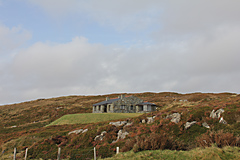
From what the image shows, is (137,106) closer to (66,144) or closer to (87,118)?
(87,118)

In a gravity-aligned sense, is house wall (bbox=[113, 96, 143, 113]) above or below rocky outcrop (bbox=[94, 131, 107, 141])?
above

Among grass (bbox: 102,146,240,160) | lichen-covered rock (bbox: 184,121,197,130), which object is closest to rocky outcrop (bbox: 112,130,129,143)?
lichen-covered rock (bbox: 184,121,197,130)

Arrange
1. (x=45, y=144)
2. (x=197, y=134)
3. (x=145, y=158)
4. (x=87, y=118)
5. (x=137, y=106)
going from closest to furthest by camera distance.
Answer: (x=145, y=158)
(x=197, y=134)
(x=45, y=144)
(x=87, y=118)
(x=137, y=106)

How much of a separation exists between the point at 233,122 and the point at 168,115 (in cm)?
770

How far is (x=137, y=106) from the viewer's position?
53750 mm

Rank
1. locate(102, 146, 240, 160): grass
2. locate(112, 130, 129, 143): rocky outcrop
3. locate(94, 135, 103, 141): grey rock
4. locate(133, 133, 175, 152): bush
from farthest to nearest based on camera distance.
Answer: locate(94, 135, 103, 141): grey rock → locate(112, 130, 129, 143): rocky outcrop → locate(133, 133, 175, 152): bush → locate(102, 146, 240, 160): grass

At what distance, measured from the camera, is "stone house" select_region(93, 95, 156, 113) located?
50.7 meters

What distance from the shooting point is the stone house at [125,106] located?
166 ft

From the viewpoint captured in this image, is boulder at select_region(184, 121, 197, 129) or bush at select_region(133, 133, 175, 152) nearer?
bush at select_region(133, 133, 175, 152)

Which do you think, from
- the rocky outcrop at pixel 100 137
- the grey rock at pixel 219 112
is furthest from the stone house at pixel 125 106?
the grey rock at pixel 219 112

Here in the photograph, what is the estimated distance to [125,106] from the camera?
52125 millimetres

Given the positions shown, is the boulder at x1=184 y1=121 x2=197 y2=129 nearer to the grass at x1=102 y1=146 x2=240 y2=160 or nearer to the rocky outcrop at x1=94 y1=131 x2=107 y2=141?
the grass at x1=102 y1=146 x2=240 y2=160

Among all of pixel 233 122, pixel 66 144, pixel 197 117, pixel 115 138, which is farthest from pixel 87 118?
pixel 233 122

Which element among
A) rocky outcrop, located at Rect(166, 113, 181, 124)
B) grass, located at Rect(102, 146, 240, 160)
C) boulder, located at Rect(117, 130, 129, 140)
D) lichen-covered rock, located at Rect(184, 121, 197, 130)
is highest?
rocky outcrop, located at Rect(166, 113, 181, 124)
